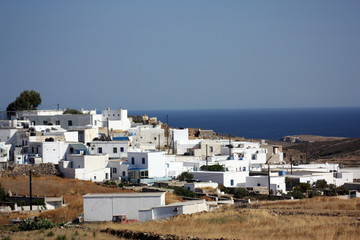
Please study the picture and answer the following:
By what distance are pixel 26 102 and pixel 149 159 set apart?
2649cm

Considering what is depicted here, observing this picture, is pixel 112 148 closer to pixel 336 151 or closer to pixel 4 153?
pixel 4 153

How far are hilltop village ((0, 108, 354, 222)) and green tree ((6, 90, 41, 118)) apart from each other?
8706 millimetres

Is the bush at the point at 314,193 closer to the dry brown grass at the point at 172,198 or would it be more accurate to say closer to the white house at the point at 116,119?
the dry brown grass at the point at 172,198

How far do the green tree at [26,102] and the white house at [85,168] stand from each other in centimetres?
2339

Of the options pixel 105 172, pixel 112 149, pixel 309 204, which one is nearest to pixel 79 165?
pixel 105 172

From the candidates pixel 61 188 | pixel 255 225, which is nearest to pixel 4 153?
pixel 61 188

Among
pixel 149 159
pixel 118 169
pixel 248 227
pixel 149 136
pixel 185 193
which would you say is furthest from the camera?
pixel 149 136

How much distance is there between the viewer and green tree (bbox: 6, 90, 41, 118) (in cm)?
6449

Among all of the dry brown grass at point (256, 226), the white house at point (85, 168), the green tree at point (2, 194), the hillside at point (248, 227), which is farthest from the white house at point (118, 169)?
the dry brown grass at point (256, 226)

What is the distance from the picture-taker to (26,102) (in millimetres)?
64812

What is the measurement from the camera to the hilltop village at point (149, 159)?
40469 millimetres

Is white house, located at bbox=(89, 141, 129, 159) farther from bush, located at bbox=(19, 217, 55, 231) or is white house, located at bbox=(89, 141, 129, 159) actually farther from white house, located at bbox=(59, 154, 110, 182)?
bush, located at bbox=(19, 217, 55, 231)

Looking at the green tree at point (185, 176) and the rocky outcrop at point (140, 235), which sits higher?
the green tree at point (185, 176)

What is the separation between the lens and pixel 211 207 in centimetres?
2945
